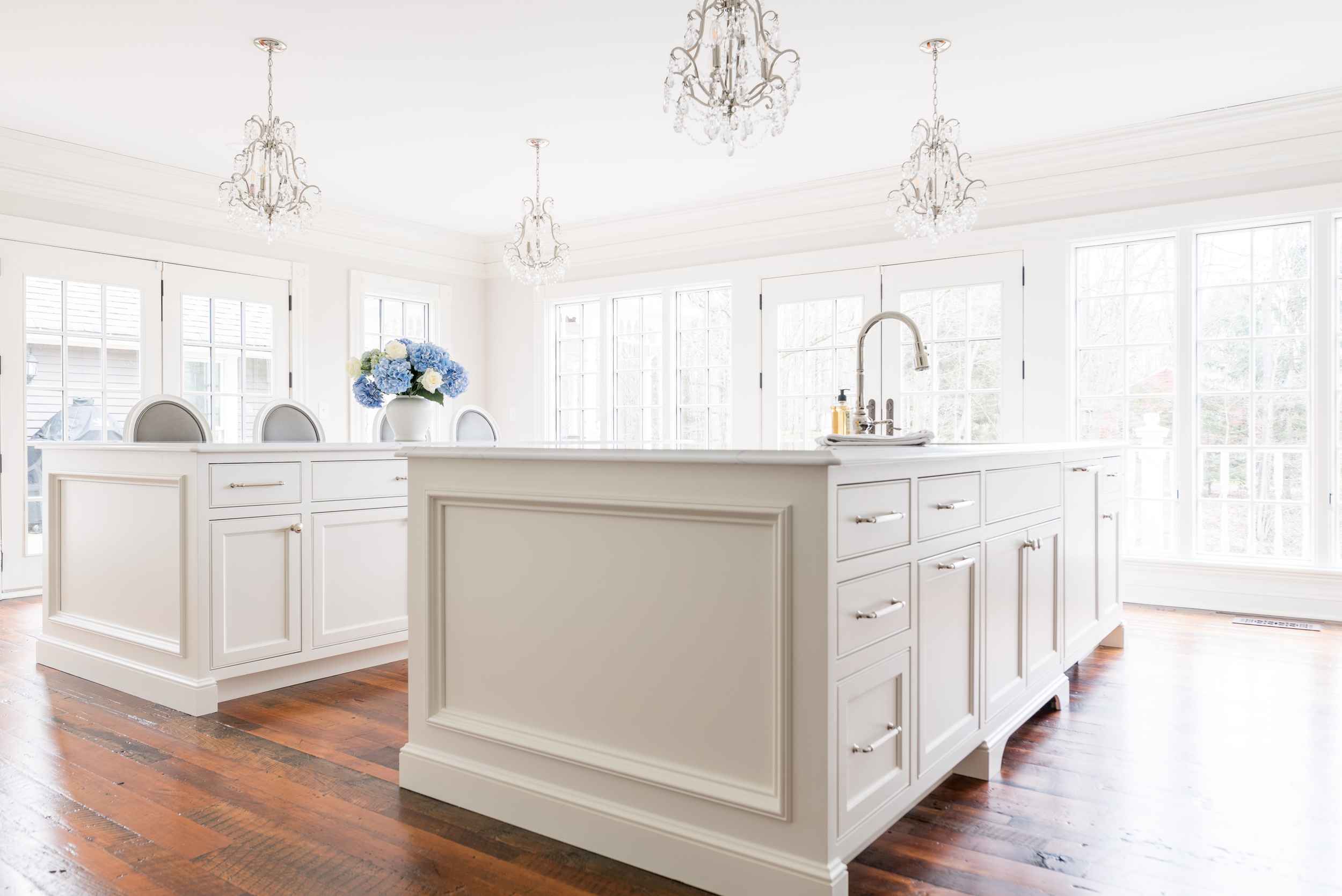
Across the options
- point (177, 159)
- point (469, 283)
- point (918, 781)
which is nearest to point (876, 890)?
point (918, 781)

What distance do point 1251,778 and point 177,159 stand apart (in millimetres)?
5898

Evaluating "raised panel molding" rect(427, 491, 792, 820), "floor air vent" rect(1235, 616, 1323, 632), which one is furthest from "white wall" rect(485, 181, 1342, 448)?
"raised panel molding" rect(427, 491, 792, 820)

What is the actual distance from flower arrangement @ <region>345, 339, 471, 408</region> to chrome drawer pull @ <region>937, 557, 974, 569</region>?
2.02 m

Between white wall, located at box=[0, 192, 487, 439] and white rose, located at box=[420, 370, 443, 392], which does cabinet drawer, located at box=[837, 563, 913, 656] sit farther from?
white wall, located at box=[0, 192, 487, 439]

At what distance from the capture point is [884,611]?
1.66m

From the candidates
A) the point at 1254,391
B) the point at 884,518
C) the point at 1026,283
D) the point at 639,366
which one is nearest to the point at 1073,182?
the point at 1026,283

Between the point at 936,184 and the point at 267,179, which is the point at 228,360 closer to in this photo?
the point at 267,179

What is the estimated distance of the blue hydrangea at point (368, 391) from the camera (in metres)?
3.33

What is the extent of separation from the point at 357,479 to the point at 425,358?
1.72ft

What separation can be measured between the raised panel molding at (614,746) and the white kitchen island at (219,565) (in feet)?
3.65

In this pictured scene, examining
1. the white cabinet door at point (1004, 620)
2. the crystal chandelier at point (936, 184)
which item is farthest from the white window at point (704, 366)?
the white cabinet door at point (1004, 620)

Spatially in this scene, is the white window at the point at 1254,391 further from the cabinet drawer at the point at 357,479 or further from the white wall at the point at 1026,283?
the cabinet drawer at the point at 357,479

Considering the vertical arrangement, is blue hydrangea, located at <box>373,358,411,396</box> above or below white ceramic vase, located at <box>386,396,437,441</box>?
above

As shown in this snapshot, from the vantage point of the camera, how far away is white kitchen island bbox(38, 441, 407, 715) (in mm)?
2793
